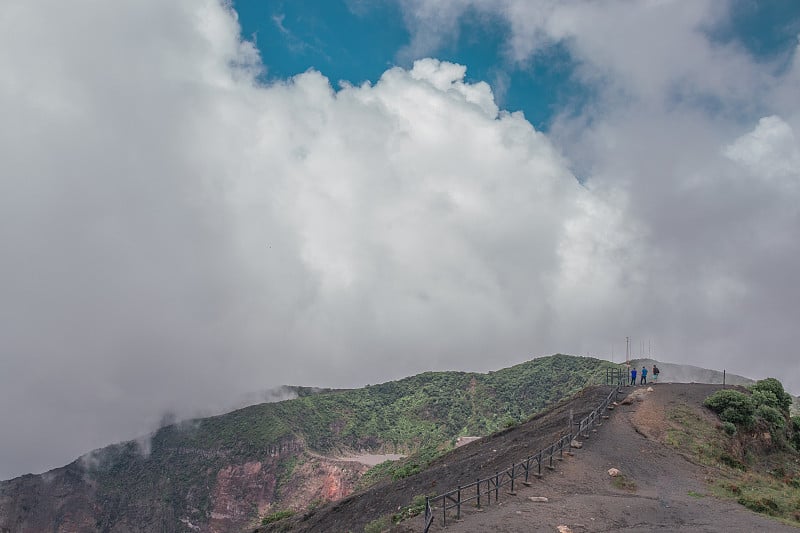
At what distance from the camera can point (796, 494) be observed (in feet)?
93.2

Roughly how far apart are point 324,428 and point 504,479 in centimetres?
10229

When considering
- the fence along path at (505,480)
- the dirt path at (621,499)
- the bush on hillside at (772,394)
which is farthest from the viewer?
the bush on hillside at (772,394)

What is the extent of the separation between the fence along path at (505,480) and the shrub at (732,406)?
7.28 meters

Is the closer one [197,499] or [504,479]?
[504,479]

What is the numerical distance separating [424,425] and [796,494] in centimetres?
9210

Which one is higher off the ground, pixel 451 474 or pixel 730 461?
pixel 730 461

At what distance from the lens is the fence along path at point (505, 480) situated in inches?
832

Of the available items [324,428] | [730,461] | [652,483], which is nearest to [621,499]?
[652,483]

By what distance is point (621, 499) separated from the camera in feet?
79.5

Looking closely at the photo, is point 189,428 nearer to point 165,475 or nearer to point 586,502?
point 165,475

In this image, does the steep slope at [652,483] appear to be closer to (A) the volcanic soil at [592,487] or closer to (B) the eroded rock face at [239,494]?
(A) the volcanic soil at [592,487]

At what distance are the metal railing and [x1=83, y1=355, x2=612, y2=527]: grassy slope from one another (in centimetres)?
7193

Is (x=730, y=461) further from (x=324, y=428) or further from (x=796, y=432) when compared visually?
(x=324, y=428)

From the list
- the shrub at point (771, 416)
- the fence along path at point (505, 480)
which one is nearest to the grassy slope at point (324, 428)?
the shrub at point (771, 416)
